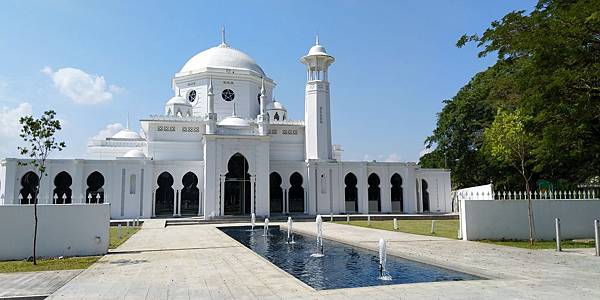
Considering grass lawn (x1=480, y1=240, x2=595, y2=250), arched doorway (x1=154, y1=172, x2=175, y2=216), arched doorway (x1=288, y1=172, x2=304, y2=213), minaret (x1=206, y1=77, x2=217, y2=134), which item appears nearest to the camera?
grass lawn (x1=480, y1=240, x2=595, y2=250)

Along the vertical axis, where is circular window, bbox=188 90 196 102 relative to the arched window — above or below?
above

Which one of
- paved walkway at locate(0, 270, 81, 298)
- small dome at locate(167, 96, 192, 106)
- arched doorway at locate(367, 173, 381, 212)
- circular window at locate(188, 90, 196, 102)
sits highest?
circular window at locate(188, 90, 196, 102)

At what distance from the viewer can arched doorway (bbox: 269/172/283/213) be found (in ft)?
121

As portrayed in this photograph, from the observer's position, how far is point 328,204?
36344mm

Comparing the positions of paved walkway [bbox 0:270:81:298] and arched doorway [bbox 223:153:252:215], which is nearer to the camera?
paved walkway [bbox 0:270:81:298]

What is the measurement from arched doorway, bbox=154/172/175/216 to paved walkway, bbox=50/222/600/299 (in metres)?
20.7

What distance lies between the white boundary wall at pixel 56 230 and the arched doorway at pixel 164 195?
68.2ft

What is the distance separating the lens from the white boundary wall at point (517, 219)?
55.0 ft

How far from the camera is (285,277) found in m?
9.26

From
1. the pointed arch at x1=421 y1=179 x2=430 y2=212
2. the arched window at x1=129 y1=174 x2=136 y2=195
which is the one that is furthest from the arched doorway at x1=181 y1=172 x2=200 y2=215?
the pointed arch at x1=421 y1=179 x2=430 y2=212

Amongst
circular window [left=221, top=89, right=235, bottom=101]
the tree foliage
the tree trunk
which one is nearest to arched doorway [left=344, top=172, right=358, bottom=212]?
circular window [left=221, top=89, right=235, bottom=101]

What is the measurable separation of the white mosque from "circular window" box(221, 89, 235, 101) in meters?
0.09

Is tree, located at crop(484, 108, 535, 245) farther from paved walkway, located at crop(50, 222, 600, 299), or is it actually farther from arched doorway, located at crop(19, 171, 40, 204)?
arched doorway, located at crop(19, 171, 40, 204)

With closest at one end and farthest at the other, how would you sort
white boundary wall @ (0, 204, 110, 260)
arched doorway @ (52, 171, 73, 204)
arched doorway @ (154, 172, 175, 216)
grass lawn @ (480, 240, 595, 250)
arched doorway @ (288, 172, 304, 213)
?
white boundary wall @ (0, 204, 110, 260) → grass lawn @ (480, 240, 595, 250) → arched doorway @ (52, 171, 73, 204) → arched doorway @ (154, 172, 175, 216) → arched doorway @ (288, 172, 304, 213)
